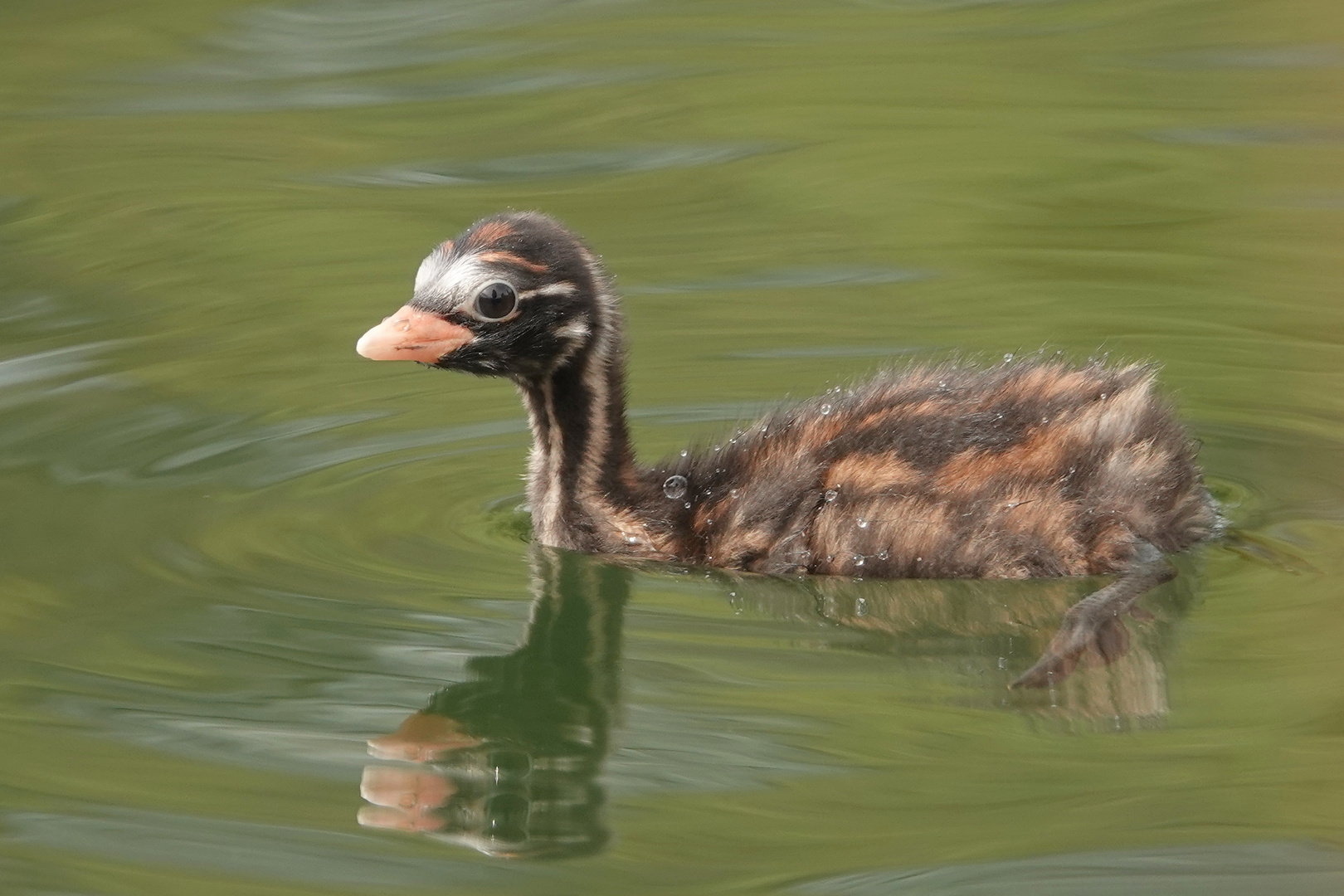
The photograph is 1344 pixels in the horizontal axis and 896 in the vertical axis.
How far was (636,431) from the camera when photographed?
8.46m

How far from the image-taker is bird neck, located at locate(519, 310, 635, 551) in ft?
23.8

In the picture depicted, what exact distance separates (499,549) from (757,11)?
23.8 feet

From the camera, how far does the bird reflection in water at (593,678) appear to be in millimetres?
5363

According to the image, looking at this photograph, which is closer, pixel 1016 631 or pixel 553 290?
pixel 1016 631

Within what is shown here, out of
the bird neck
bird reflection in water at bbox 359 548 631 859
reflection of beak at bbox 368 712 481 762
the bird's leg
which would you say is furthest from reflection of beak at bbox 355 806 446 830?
the bird neck

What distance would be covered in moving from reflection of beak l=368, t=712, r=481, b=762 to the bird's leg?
1518mm

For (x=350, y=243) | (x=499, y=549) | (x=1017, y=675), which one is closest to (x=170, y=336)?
(x=350, y=243)

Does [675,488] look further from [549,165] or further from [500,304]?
[549,165]

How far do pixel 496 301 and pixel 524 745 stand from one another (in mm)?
1703

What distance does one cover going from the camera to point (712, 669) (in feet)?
20.1

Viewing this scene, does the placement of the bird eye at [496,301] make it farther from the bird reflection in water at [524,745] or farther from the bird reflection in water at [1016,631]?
the bird reflection in water at [1016,631]

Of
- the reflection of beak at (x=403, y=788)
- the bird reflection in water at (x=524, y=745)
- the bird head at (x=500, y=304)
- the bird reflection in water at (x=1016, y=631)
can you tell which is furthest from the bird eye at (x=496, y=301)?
the reflection of beak at (x=403, y=788)

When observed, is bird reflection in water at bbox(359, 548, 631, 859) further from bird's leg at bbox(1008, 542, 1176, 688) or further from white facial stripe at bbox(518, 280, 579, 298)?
bird's leg at bbox(1008, 542, 1176, 688)

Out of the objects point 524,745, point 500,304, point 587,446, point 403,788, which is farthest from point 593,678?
point 500,304
